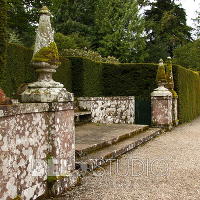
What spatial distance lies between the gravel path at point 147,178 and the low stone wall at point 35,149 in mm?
328

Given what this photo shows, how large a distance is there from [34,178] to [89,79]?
10.3 m

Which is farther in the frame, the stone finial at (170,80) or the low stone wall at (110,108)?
the stone finial at (170,80)

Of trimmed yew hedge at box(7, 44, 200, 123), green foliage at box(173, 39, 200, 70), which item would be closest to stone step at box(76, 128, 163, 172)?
trimmed yew hedge at box(7, 44, 200, 123)

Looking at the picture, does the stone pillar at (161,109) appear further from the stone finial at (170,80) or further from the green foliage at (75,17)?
the green foliage at (75,17)

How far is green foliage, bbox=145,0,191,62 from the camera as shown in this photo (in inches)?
1364

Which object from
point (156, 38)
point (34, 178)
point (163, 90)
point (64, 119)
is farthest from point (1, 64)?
point (156, 38)

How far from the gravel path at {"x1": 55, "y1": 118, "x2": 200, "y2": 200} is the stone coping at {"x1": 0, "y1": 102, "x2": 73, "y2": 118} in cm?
110

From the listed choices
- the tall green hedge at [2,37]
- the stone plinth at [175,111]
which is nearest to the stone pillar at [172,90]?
the stone plinth at [175,111]

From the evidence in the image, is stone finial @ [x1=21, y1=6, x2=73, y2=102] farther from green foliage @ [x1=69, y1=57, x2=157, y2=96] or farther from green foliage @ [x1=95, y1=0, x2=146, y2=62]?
green foliage @ [x1=95, y1=0, x2=146, y2=62]

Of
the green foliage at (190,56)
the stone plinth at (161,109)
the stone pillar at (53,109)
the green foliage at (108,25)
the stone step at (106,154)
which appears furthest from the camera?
the green foliage at (108,25)

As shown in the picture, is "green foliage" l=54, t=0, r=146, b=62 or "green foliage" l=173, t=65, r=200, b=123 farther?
"green foliage" l=54, t=0, r=146, b=62

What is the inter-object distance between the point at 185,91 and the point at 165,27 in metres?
21.0

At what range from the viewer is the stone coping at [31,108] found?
125 inches

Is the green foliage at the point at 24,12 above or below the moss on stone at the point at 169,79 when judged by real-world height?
above
